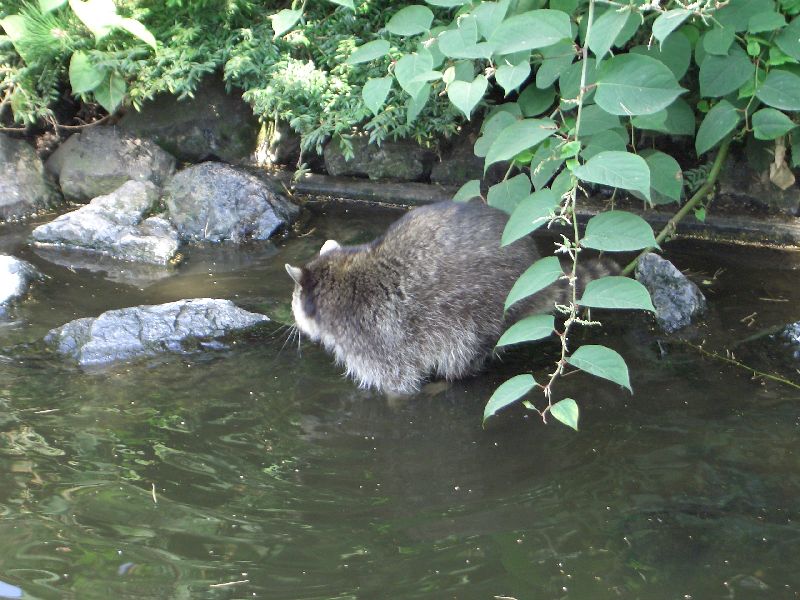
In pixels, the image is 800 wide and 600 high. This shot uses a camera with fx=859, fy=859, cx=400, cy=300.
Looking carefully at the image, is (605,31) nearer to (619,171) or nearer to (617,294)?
(619,171)

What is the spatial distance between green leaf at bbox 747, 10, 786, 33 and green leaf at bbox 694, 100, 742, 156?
33 centimetres

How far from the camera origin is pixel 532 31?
271cm

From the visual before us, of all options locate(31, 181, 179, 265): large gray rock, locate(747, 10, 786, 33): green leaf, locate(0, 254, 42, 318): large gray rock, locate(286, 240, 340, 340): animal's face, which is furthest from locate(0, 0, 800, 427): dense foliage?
locate(0, 254, 42, 318): large gray rock

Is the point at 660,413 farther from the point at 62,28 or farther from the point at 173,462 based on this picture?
the point at 62,28

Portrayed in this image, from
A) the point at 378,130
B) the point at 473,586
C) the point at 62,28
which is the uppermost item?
the point at 62,28

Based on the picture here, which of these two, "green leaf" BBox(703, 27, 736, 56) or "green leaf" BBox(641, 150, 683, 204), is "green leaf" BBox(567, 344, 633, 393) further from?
"green leaf" BBox(703, 27, 736, 56)

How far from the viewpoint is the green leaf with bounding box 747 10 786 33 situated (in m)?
3.39

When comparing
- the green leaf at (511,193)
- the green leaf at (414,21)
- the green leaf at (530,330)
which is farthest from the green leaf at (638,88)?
the green leaf at (511,193)

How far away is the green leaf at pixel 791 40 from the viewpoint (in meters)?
3.47

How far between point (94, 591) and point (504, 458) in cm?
149

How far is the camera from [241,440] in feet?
11.0

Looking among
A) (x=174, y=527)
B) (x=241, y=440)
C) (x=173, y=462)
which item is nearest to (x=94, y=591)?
(x=174, y=527)

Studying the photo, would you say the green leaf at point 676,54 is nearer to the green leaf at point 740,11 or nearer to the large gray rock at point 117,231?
the green leaf at point 740,11

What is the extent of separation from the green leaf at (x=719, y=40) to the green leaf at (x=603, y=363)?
1563 millimetres
